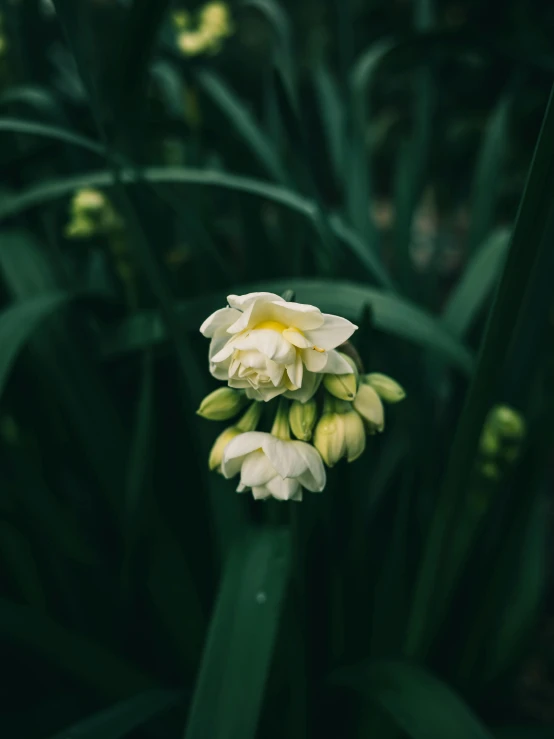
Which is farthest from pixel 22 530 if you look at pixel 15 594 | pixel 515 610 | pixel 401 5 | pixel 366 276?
pixel 401 5

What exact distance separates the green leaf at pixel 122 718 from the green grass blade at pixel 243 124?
0.73 m

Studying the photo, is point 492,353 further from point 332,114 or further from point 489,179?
point 332,114

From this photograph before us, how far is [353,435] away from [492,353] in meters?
0.13

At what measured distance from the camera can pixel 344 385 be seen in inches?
18.5

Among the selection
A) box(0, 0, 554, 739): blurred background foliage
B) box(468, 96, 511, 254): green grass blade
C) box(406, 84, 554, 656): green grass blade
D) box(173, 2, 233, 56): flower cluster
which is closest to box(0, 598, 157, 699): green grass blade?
box(0, 0, 554, 739): blurred background foliage

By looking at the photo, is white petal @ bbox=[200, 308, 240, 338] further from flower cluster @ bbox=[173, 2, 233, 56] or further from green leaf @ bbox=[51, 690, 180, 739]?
flower cluster @ bbox=[173, 2, 233, 56]

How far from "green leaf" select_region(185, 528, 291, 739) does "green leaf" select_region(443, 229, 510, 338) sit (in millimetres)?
459

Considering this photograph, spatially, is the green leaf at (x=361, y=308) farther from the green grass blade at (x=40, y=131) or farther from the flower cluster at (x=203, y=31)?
the flower cluster at (x=203, y=31)

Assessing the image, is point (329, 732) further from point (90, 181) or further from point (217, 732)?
point (90, 181)

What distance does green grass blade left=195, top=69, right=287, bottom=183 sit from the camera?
103 centimetres

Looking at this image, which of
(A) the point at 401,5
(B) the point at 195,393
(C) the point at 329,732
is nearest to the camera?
(B) the point at 195,393

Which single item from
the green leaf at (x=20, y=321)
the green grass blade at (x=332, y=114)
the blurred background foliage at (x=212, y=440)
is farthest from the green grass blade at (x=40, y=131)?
the green grass blade at (x=332, y=114)

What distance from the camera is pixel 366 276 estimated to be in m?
0.84

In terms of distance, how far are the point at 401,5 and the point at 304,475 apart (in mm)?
2343
